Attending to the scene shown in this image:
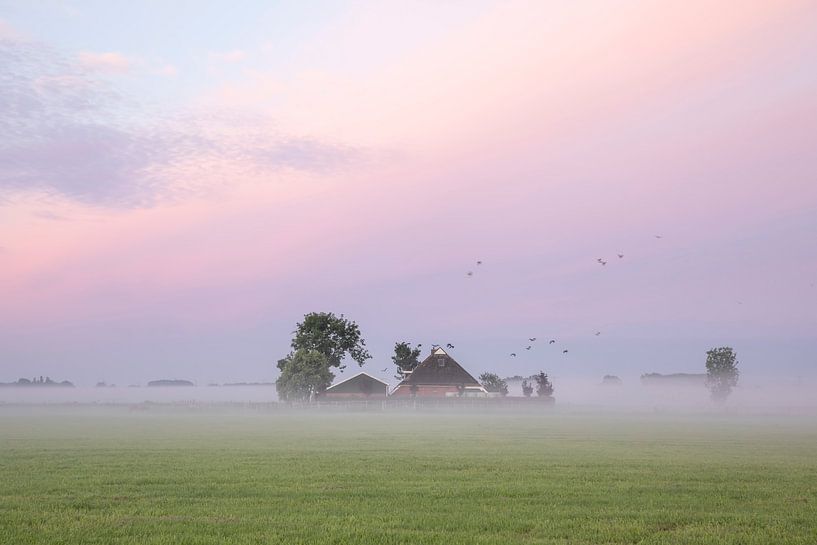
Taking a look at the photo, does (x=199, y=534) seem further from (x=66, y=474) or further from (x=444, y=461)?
(x=444, y=461)

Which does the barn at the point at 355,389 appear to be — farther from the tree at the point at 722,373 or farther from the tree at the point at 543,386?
the tree at the point at 722,373

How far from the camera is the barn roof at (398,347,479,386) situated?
112125 mm

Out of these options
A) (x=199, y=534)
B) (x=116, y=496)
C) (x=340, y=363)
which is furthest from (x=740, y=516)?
(x=340, y=363)

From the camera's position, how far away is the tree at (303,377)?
361 ft

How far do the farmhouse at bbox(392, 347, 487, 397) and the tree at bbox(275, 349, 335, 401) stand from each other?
11.3m

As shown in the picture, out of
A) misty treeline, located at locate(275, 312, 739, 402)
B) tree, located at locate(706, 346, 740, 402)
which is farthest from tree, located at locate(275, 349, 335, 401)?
tree, located at locate(706, 346, 740, 402)

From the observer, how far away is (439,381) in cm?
11212

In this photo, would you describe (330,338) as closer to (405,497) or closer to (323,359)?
(323,359)

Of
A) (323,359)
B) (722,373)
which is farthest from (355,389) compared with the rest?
(722,373)

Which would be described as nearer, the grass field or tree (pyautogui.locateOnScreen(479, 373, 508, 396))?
the grass field

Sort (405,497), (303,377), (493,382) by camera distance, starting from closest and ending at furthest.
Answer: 1. (405,497)
2. (303,377)
3. (493,382)

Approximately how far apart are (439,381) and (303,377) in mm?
20297

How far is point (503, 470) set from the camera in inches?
878

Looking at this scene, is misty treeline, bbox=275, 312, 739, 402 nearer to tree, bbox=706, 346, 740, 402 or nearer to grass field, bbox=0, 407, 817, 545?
tree, bbox=706, 346, 740, 402
